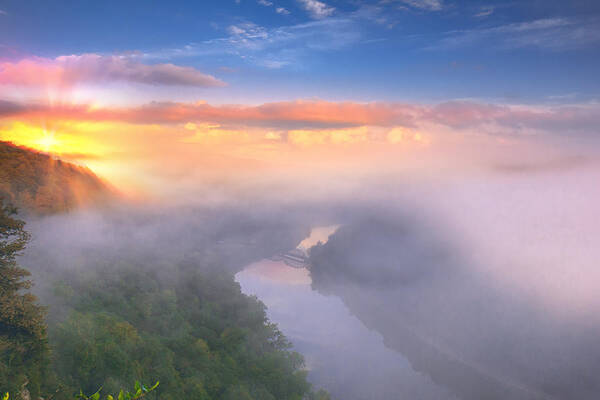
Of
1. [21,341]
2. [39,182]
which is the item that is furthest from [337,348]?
[21,341]

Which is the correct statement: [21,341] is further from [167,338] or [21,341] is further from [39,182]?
[39,182]

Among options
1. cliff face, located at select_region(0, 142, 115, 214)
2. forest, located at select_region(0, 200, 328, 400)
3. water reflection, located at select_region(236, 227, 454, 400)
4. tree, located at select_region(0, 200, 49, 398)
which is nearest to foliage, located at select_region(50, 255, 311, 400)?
forest, located at select_region(0, 200, 328, 400)

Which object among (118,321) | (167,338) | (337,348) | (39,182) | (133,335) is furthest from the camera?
(337,348)

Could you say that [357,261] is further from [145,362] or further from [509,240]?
[145,362]

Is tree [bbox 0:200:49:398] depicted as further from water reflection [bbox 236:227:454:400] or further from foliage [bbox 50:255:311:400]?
water reflection [bbox 236:227:454:400]

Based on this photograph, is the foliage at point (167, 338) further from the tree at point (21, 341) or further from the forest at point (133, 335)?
the tree at point (21, 341)

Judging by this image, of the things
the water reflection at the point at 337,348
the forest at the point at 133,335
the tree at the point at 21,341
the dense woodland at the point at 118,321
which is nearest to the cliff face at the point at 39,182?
the dense woodland at the point at 118,321

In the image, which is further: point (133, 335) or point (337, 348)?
point (337, 348)

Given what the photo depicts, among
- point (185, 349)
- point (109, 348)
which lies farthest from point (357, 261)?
point (109, 348)

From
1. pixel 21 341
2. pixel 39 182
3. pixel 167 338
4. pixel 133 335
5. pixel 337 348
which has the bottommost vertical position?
pixel 337 348
